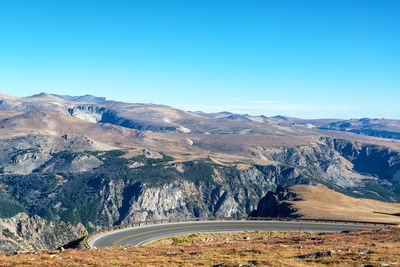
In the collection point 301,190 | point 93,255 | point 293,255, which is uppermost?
point 293,255

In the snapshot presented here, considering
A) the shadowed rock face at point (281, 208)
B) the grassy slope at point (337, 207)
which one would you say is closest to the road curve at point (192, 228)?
the grassy slope at point (337, 207)

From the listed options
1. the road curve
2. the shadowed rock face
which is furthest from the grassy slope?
the road curve

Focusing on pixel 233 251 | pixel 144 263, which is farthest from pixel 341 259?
pixel 144 263

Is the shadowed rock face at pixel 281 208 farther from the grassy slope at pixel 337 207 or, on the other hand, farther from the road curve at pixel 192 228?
the road curve at pixel 192 228

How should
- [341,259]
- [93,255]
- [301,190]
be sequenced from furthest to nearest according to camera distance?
[301,190] < [93,255] < [341,259]

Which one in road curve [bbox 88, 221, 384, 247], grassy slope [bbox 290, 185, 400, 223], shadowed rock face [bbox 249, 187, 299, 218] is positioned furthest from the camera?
shadowed rock face [bbox 249, 187, 299, 218]

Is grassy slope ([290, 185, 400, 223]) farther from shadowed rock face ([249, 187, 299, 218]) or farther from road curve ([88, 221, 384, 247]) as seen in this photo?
road curve ([88, 221, 384, 247])

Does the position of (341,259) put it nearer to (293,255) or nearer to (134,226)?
(293,255)

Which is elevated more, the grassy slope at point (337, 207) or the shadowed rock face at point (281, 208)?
the grassy slope at point (337, 207)

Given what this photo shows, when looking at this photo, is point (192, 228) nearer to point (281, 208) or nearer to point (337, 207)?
point (281, 208)
